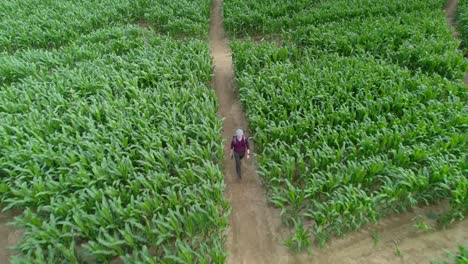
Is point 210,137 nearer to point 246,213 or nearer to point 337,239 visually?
point 246,213

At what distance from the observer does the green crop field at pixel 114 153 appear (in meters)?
4.24

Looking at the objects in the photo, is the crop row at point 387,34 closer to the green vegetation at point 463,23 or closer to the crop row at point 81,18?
the green vegetation at point 463,23

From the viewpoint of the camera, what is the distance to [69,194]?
4.85 metres

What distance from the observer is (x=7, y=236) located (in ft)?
16.0

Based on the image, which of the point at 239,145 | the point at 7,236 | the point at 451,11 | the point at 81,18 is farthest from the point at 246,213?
the point at 451,11

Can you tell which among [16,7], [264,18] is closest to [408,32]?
[264,18]

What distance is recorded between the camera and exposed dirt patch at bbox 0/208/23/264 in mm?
4617

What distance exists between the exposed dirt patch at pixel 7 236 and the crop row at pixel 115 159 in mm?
220

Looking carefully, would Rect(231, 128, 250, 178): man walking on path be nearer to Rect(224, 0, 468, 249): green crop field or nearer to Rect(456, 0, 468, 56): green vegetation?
Rect(224, 0, 468, 249): green crop field

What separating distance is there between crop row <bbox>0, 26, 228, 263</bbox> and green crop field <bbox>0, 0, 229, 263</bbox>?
0.8 inches

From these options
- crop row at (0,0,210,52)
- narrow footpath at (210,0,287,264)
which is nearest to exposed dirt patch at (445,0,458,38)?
narrow footpath at (210,0,287,264)

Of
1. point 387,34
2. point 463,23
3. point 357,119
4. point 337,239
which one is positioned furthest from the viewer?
point 463,23

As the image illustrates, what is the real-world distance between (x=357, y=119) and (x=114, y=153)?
15.3 feet

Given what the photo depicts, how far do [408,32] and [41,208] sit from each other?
9515 millimetres
